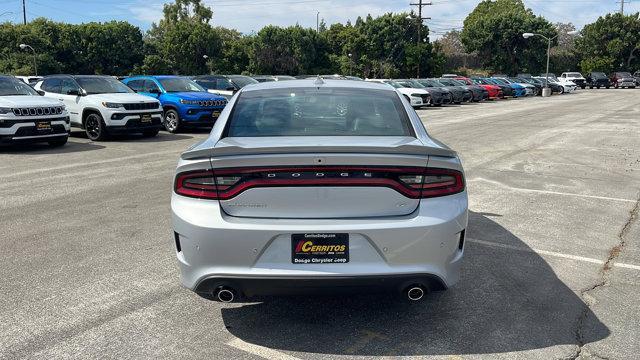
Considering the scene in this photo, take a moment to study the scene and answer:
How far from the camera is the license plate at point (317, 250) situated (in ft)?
10.6

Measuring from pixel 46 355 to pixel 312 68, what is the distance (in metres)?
73.0

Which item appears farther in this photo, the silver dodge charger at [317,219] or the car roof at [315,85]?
the car roof at [315,85]

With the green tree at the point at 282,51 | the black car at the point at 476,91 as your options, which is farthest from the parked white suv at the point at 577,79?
the green tree at the point at 282,51

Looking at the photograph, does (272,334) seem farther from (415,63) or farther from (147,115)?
(415,63)

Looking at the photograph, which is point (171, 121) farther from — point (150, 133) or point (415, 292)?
point (415, 292)

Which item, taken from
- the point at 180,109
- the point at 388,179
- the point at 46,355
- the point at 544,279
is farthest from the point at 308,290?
the point at 180,109

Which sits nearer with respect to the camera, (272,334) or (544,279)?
(272,334)

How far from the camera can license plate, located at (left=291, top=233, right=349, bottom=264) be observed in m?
3.24

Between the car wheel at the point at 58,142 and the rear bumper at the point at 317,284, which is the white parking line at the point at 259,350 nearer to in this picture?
the rear bumper at the point at 317,284

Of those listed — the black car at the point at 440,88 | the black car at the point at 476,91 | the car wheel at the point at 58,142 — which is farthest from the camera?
the black car at the point at 476,91

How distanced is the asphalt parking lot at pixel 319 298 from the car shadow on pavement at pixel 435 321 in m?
0.01

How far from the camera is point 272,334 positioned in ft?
11.8

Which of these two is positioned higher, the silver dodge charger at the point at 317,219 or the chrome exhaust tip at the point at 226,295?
the silver dodge charger at the point at 317,219

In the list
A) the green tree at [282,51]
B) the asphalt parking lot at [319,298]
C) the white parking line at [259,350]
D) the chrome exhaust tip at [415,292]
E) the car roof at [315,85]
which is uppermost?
the green tree at [282,51]
